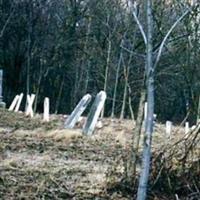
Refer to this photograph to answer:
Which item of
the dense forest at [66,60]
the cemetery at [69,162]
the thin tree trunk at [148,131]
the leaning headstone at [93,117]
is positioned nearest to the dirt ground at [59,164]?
the cemetery at [69,162]

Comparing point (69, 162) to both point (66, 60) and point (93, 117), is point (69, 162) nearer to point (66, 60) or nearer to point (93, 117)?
point (93, 117)

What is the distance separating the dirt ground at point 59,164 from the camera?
686cm

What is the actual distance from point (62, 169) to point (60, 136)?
3430 mm

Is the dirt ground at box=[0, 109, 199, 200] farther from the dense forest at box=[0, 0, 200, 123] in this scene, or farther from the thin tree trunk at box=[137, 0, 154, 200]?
the dense forest at box=[0, 0, 200, 123]

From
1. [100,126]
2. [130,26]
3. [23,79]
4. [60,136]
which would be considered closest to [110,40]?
[130,26]

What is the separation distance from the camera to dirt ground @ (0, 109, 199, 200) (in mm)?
6863

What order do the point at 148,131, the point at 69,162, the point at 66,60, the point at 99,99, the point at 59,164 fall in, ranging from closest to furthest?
the point at 148,131 → the point at 59,164 → the point at 69,162 → the point at 99,99 → the point at 66,60

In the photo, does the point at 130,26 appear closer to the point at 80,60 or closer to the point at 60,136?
the point at 80,60

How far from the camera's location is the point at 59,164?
8.45 meters

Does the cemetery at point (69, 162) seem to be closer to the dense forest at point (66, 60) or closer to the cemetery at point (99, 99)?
the cemetery at point (99, 99)

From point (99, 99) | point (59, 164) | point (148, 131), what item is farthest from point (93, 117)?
point (148, 131)

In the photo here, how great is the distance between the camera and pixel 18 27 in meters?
34.7

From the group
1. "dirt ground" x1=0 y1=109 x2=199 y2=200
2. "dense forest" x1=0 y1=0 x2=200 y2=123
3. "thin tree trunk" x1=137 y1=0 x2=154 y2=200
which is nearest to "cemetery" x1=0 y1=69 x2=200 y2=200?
"dirt ground" x1=0 y1=109 x2=199 y2=200

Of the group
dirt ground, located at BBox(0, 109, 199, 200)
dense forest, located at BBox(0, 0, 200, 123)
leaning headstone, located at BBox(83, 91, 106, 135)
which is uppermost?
dense forest, located at BBox(0, 0, 200, 123)
